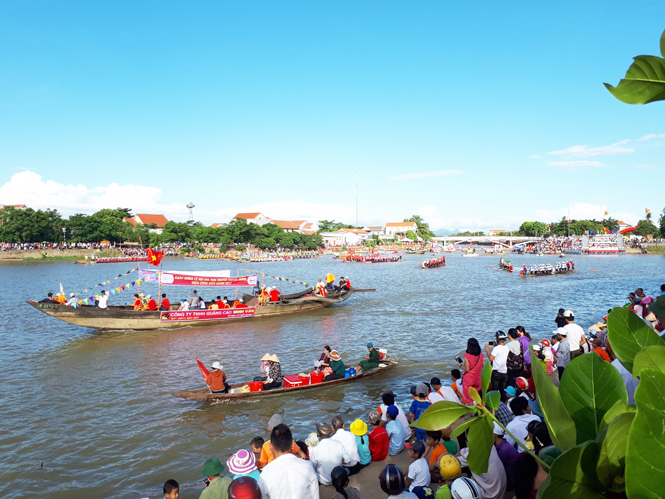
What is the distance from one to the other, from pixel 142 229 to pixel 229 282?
74033mm

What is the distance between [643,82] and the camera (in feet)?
3.67

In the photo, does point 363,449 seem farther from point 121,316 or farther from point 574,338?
point 121,316

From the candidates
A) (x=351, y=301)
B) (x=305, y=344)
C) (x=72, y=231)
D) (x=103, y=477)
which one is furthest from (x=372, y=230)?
(x=103, y=477)

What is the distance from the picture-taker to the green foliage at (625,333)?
3.47 ft

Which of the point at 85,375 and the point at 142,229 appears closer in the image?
the point at 85,375

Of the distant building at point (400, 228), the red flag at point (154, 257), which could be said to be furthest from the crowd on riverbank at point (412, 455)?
the distant building at point (400, 228)

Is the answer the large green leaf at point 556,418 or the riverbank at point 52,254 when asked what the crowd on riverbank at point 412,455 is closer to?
the large green leaf at point 556,418

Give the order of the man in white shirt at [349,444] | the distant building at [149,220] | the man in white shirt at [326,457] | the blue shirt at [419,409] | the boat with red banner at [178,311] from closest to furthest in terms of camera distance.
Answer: the man in white shirt at [326,457]
the man in white shirt at [349,444]
the blue shirt at [419,409]
the boat with red banner at [178,311]
the distant building at [149,220]

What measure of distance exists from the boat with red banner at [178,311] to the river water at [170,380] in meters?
0.61

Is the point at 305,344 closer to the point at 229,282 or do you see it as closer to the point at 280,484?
the point at 229,282

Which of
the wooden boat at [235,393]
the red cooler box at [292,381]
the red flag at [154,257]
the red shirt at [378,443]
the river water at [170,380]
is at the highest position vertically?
the red flag at [154,257]

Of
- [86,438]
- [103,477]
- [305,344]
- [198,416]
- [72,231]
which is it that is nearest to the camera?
[103,477]

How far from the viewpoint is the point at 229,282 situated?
21.5m

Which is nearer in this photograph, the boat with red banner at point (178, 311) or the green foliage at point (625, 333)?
the green foliage at point (625, 333)
